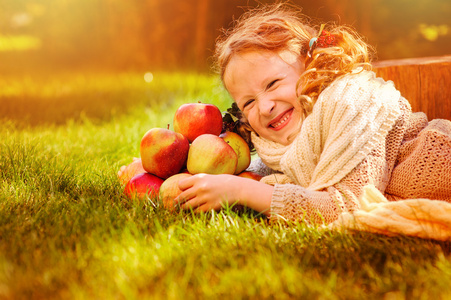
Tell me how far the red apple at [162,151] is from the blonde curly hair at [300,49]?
55cm

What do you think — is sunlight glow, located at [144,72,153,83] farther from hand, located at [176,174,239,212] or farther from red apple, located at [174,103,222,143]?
hand, located at [176,174,239,212]

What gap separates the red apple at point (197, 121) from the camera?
241 cm

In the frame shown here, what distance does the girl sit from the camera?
193 cm

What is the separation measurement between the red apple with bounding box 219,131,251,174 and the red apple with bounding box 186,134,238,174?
0.17 m

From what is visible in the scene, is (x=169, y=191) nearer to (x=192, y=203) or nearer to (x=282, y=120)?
(x=192, y=203)

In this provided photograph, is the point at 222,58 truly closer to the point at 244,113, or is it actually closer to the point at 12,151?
the point at 244,113

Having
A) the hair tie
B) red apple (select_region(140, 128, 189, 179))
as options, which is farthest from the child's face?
red apple (select_region(140, 128, 189, 179))

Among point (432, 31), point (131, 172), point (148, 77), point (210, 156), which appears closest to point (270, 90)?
point (210, 156)

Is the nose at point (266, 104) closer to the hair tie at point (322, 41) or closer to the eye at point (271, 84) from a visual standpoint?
the eye at point (271, 84)

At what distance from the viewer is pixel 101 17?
250 inches

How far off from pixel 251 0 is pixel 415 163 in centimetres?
381

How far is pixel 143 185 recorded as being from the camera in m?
2.23

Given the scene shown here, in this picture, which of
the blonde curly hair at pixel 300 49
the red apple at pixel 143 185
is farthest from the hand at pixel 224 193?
the blonde curly hair at pixel 300 49

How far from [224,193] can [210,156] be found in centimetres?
26
